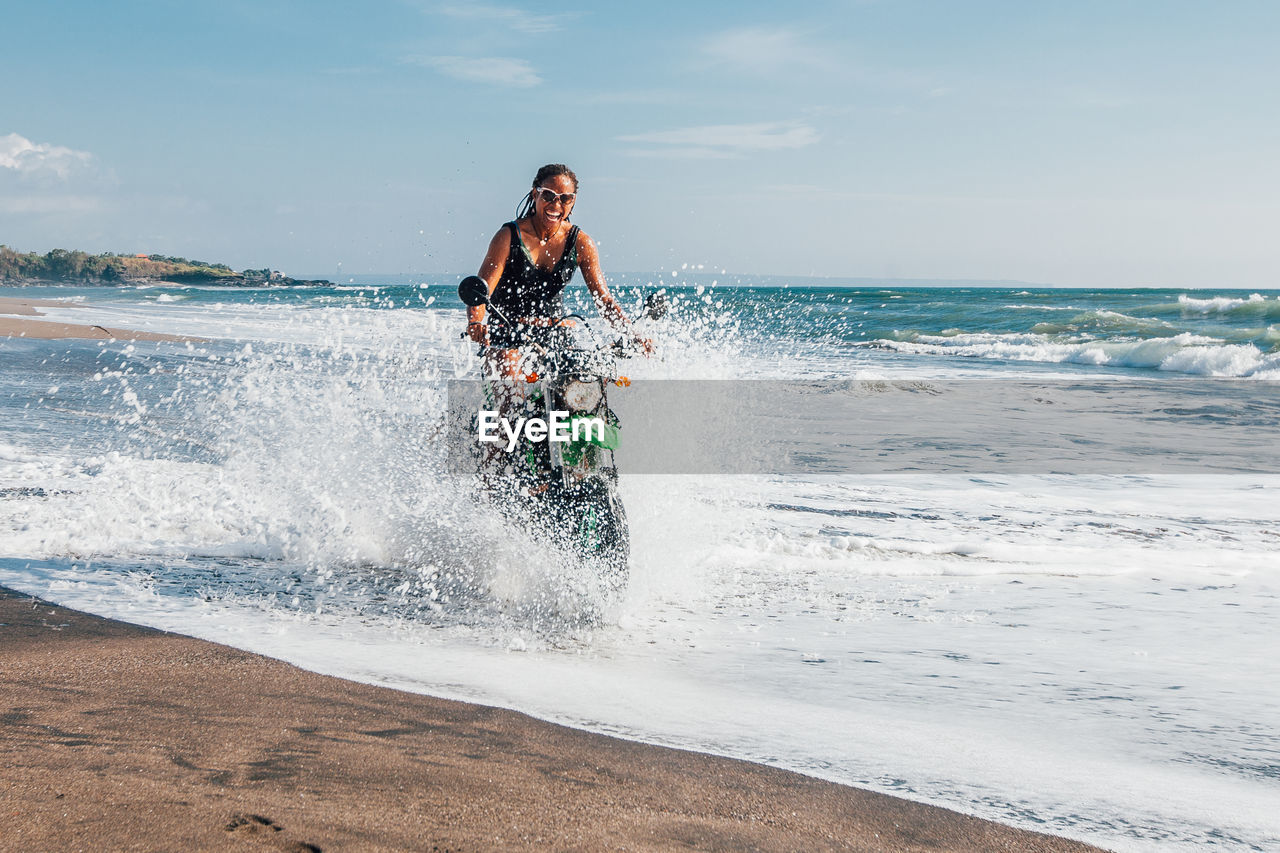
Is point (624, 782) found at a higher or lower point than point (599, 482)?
lower

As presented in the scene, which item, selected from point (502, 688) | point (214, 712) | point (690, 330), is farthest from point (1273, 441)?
point (214, 712)

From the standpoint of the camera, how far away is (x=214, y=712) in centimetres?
266

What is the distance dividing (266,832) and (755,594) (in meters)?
2.89

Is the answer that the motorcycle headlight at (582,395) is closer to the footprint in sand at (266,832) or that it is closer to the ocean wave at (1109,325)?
the footprint in sand at (266,832)

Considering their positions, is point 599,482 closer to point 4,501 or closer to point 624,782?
point 624,782

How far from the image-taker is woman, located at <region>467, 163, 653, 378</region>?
4.34 m

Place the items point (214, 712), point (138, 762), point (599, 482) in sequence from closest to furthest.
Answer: point (138, 762), point (214, 712), point (599, 482)

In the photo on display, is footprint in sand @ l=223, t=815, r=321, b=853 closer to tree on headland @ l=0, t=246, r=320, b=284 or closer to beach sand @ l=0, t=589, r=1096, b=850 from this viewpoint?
beach sand @ l=0, t=589, r=1096, b=850

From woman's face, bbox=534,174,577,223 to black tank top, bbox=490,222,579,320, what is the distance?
6.3 inches

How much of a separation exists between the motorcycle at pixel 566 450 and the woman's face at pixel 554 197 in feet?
1.86

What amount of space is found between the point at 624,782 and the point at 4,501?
4978mm

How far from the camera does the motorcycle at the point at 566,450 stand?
161 inches

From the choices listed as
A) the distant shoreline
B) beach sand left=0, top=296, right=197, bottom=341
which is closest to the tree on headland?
the distant shoreline

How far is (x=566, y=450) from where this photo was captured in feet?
13.9
